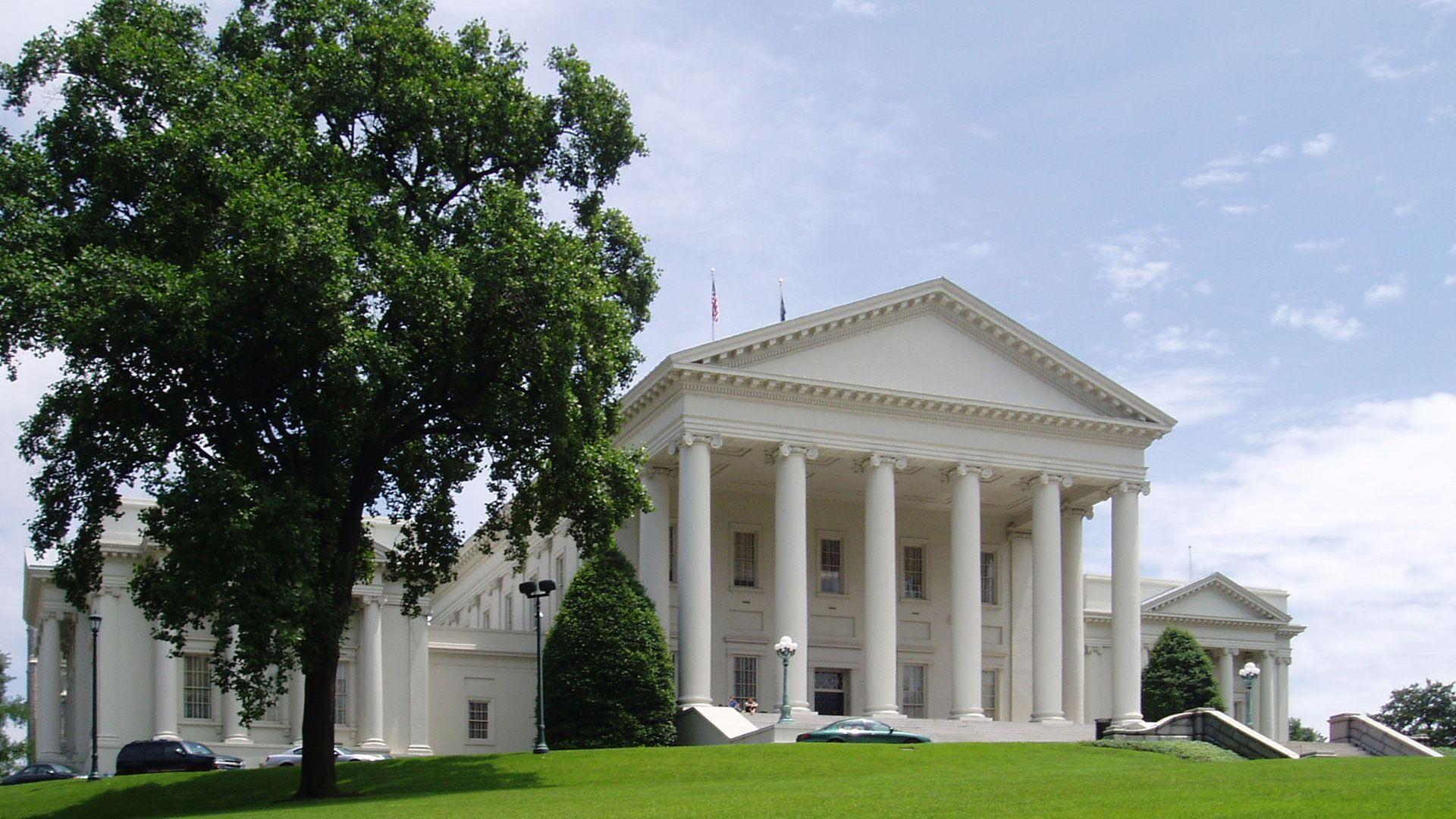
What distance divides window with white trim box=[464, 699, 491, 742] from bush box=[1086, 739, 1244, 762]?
72.2ft

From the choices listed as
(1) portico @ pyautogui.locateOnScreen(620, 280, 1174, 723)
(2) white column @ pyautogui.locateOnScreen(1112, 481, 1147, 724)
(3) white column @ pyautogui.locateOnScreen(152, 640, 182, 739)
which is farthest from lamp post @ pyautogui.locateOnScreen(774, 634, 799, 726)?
(3) white column @ pyautogui.locateOnScreen(152, 640, 182, 739)

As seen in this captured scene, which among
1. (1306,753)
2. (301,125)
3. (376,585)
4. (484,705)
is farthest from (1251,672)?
(301,125)

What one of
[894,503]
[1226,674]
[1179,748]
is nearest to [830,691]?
[894,503]

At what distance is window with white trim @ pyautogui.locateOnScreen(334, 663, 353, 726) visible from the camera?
54894mm

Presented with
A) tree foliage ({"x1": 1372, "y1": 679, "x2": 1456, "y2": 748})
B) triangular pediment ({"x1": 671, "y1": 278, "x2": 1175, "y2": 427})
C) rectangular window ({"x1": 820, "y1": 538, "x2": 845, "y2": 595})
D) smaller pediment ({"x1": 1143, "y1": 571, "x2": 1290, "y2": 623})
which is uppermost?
triangular pediment ({"x1": 671, "y1": 278, "x2": 1175, "y2": 427})

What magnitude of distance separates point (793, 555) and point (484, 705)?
14.5m

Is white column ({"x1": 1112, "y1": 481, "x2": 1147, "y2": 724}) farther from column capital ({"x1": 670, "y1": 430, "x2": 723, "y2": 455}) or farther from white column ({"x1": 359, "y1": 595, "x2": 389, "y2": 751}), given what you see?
white column ({"x1": 359, "y1": 595, "x2": 389, "y2": 751})

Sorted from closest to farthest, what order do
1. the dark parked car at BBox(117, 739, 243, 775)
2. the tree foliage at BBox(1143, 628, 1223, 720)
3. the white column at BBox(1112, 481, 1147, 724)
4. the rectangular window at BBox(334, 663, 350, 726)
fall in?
the dark parked car at BBox(117, 739, 243, 775)
the white column at BBox(1112, 481, 1147, 724)
the rectangular window at BBox(334, 663, 350, 726)
the tree foliage at BBox(1143, 628, 1223, 720)

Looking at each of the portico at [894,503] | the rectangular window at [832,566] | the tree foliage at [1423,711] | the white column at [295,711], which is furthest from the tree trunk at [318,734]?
the tree foliage at [1423,711]

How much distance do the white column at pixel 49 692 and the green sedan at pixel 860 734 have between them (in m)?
27.0

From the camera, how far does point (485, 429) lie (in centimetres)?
3095

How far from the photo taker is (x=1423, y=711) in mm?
92875

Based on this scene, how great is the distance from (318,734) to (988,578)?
29.3 metres

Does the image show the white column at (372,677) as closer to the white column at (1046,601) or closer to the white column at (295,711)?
the white column at (295,711)
